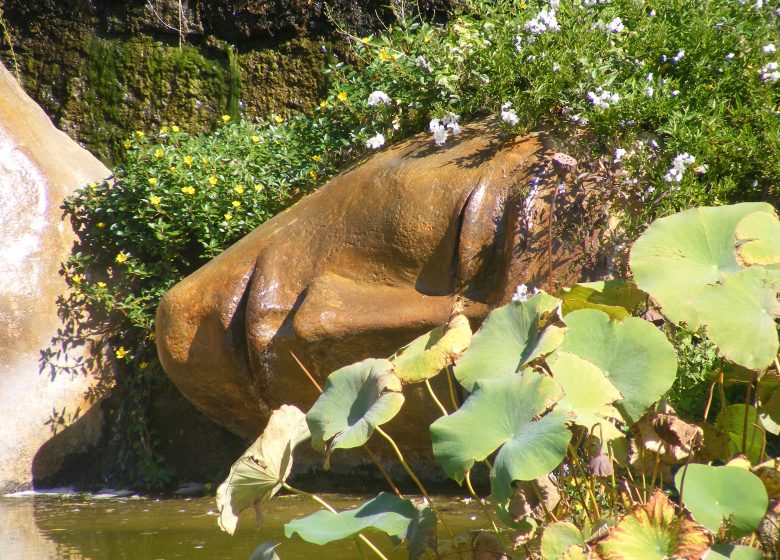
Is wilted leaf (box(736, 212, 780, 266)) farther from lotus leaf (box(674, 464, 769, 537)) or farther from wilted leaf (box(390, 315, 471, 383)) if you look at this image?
wilted leaf (box(390, 315, 471, 383))

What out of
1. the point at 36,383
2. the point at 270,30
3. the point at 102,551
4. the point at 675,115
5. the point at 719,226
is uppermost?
the point at 270,30

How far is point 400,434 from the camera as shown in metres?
4.84

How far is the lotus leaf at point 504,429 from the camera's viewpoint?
2258mm

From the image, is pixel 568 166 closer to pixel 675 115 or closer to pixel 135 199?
pixel 675 115

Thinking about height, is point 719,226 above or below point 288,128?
below

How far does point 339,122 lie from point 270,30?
194 cm

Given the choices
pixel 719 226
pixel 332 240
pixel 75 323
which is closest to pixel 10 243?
pixel 75 323

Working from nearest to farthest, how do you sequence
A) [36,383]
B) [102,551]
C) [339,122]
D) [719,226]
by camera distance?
[719,226] → [102,551] → [36,383] → [339,122]

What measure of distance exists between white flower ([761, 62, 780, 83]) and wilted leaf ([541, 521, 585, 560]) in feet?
10.4

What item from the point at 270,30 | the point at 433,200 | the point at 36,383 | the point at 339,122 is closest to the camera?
the point at 433,200

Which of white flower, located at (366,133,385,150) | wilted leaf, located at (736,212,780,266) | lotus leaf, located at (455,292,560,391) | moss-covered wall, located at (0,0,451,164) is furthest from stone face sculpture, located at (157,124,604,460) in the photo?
→ moss-covered wall, located at (0,0,451,164)

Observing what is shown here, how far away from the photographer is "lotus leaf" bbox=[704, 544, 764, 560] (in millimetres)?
2240

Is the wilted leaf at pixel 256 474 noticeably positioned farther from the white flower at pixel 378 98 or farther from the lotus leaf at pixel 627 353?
the white flower at pixel 378 98

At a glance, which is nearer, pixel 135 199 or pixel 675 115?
pixel 675 115
